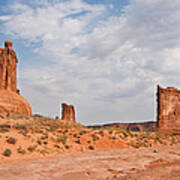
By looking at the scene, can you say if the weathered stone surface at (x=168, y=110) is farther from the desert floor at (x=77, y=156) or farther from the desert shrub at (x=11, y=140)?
the desert shrub at (x=11, y=140)

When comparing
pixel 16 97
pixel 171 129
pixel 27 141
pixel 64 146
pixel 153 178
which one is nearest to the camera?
pixel 153 178

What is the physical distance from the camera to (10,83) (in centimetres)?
3766

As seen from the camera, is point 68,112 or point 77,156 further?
point 68,112

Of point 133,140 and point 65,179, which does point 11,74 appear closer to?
point 133,140

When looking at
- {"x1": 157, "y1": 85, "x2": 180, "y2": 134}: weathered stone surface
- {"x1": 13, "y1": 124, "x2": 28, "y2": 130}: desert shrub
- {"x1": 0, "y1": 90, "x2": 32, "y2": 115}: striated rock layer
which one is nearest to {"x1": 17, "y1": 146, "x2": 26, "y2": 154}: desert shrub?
{"x1": 13, "y1": 124, "x2": 28, "y2": 130}: desert shrub

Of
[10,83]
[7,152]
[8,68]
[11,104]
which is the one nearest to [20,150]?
[7,152]

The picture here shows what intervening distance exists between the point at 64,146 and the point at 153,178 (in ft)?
42.7

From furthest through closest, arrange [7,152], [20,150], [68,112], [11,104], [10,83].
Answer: [68,112] → [10,83] → [11,104] → [20,150] → [7,152]

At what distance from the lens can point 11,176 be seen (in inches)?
316

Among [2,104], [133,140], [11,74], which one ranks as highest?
[11,74]

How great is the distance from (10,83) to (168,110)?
33.5m

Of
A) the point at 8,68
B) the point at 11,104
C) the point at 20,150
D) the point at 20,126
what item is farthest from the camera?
the point at 8,68

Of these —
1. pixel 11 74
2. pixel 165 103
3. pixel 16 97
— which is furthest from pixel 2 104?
pixel 165 103

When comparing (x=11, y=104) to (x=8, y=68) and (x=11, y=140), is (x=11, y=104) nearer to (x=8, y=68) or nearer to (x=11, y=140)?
(x=8, y=68)
